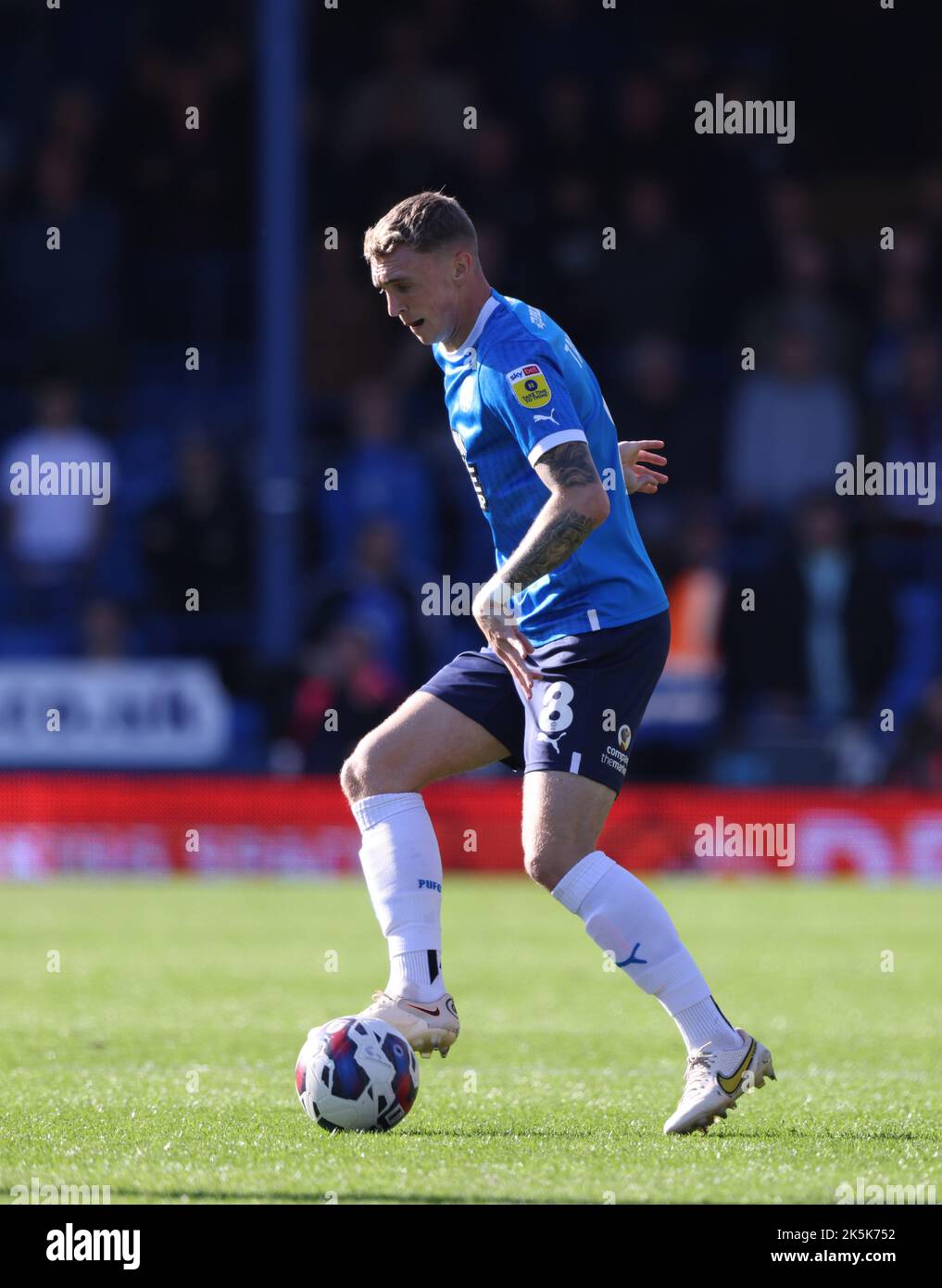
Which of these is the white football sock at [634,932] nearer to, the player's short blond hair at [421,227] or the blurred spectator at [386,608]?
the player's short blond hair at [421,227]

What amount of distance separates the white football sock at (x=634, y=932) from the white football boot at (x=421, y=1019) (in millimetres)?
482

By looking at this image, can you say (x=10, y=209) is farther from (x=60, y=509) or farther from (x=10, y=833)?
(x=10, y=833)

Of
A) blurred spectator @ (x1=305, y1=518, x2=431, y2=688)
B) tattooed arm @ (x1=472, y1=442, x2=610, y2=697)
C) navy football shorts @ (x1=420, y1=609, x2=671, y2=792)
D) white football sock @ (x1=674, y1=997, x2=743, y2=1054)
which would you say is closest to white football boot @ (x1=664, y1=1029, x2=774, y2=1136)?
white football sock @ (x1=674, y1=997, x2=743, y2=1054)

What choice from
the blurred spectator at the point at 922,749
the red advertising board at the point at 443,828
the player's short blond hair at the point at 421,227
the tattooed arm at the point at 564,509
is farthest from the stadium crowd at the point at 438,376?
the tattooed arm at the point at 564,509

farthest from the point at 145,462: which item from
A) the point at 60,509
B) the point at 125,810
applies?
the point at 125,810

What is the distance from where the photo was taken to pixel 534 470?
18.2 feet

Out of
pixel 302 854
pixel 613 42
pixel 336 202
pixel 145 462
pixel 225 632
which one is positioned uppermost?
pixel 613 42

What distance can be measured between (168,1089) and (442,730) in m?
1.25

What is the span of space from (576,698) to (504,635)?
241 millimetres

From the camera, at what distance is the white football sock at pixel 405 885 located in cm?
566

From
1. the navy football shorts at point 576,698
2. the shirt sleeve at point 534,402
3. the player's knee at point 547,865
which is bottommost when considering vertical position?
the player's knee at point 547,865

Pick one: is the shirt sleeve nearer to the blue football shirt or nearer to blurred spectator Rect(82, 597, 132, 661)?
the blue football shirt

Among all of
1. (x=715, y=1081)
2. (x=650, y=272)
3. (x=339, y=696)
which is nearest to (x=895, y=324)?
(x=650, y=272)

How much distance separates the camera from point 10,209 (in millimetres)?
16250
